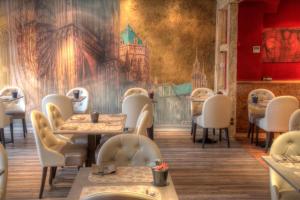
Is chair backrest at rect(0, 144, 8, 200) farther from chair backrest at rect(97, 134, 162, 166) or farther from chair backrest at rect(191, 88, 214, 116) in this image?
chair backrest at rect(191, 88, 214, 116)

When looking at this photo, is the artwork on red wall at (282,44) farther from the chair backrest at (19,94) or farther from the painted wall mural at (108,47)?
the chair backrest at (19,94)

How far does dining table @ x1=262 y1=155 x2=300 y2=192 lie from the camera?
256cm

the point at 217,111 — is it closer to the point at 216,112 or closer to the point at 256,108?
the point at 216,112

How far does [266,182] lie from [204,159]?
45.9 inches

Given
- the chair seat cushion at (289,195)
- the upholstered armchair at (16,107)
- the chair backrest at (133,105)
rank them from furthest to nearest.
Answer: the upholstered armchair at (16,107) → the chair backrest at (133,105) → the chair seat cushion at (289,195)

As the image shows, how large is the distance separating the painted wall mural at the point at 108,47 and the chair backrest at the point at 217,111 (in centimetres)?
175

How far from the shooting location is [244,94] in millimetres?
7496

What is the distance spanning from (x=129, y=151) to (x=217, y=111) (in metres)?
3.50

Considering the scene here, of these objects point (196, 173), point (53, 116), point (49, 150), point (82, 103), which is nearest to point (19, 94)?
point (82, 103)

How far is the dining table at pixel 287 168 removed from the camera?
8.39ft

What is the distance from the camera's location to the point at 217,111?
20.8ft

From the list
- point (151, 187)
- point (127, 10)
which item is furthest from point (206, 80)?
point (151, 187)

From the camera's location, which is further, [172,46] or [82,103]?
[172,46]

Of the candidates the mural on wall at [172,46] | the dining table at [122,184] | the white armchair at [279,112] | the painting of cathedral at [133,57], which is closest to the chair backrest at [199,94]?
the mural on wall at [172,46]
